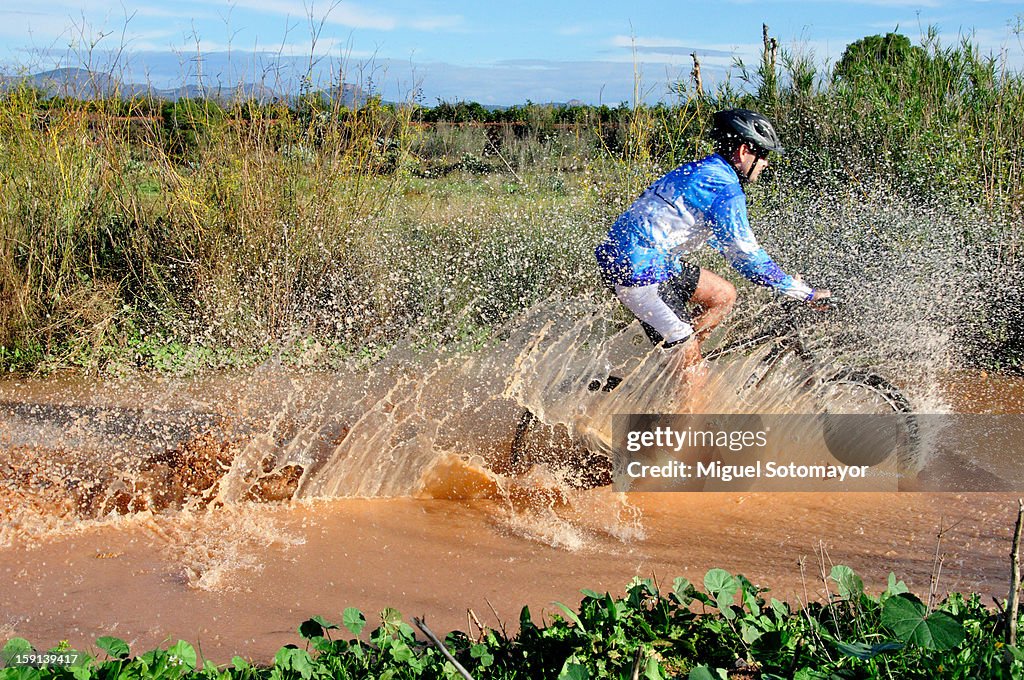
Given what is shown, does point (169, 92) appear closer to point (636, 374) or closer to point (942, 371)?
point (636, 374)

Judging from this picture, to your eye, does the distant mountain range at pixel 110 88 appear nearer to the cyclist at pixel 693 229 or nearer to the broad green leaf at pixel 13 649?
the cyclist at pixel 693 229

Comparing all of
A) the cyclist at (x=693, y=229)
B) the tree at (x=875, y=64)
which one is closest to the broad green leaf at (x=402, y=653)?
the cyclist at (x=693, y=229)

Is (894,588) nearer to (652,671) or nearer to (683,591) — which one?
(683,591)

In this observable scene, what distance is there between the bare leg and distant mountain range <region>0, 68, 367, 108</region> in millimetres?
3899

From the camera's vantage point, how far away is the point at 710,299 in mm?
5277

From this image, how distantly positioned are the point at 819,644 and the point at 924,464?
315 cm

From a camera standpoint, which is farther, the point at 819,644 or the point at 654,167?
the point at 654,167

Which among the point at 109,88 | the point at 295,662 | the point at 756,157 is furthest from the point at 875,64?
the point at 295,662

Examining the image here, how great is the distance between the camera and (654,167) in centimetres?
869

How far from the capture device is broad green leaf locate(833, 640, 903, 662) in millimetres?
2463

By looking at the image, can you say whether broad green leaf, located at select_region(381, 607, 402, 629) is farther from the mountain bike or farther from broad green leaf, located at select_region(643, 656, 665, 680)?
the mountain bike

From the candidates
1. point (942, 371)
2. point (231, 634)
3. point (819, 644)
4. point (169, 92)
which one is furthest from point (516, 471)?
point (169, 92)

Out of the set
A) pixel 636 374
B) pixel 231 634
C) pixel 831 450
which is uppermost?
pixel 636 374

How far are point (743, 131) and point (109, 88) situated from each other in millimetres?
5419
